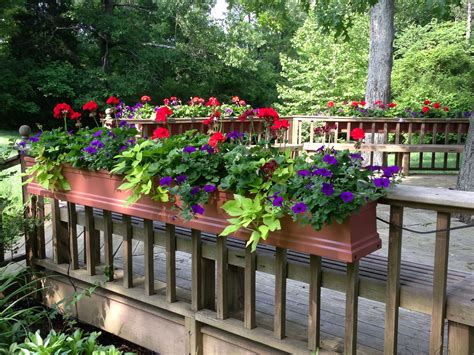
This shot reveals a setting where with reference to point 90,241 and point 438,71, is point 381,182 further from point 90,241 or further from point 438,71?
point 438,71

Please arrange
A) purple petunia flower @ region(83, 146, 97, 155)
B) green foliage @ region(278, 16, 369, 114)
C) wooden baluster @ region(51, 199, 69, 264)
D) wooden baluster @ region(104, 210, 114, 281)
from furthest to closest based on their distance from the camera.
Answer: green foliage @ region(278, 16, 369, 114) → wooden baluster @ region(51, 199, 69, 264) → wooden baluster @ region(104, 210, 114, 281) → purple petunia flower @ region(83, 146, 97, 155)

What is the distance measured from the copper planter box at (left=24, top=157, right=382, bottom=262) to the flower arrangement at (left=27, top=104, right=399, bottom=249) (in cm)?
6

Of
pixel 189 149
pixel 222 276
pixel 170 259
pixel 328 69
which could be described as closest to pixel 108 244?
pixel 170 259

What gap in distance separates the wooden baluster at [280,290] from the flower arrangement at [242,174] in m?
0.16

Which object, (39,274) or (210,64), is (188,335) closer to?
(39,274)

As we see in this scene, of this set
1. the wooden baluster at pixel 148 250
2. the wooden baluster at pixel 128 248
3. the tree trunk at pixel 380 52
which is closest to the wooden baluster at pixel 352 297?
the wooden baluster at pixel 148 250

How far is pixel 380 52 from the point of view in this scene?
9.30 meters

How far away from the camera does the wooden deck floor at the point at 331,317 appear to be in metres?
2.41

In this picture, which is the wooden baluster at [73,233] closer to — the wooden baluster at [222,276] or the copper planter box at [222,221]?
the copper planter box at [222,221]

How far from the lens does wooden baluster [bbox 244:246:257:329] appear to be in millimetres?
2334

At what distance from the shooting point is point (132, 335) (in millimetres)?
3004

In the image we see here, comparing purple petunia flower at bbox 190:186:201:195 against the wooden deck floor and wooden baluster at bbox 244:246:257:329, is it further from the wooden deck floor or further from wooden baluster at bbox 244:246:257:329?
the wooden deck floor

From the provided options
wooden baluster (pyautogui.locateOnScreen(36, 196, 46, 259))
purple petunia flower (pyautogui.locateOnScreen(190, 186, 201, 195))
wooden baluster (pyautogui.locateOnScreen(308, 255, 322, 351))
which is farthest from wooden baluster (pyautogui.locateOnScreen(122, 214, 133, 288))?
wooden baluster (pyautogui.locateOnScreen(308, 255, 322, 351))

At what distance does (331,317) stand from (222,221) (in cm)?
96
